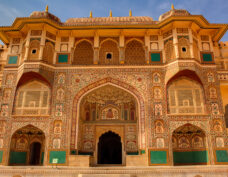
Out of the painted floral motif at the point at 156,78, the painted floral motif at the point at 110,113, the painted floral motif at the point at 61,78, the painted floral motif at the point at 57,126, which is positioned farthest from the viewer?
the painted floral motif at the point at 110,113

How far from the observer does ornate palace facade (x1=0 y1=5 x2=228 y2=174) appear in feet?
39.1

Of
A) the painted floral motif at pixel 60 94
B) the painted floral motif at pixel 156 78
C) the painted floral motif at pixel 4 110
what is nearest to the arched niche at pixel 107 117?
the painted floral motif at pixel 60 94

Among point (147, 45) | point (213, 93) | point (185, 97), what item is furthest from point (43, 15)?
point (213, 93)

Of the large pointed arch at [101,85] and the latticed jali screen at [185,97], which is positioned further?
the latticed jali screen at [185,97]

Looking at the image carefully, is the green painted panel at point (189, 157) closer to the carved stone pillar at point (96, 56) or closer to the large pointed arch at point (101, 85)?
the large pointed arch at point (101, 85)

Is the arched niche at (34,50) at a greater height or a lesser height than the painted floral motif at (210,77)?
greater

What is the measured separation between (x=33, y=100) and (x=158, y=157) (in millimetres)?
7333

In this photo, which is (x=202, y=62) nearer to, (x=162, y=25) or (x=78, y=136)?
(x=162, y=25)

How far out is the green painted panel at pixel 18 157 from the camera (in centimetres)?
1241

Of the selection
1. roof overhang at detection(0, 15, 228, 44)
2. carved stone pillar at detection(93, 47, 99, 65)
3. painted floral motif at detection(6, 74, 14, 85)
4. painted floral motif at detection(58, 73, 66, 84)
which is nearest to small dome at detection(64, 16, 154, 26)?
roof overhang at detection(0, 15, 228, 44)

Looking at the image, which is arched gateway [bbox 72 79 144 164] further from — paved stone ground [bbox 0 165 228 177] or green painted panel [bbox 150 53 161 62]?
paved stone ground [bbox 0 165 228 177]

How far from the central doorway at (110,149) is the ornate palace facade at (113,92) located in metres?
0.06

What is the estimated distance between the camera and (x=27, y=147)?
523 inches

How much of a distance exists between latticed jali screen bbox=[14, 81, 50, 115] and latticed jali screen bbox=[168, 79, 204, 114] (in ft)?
22.5
